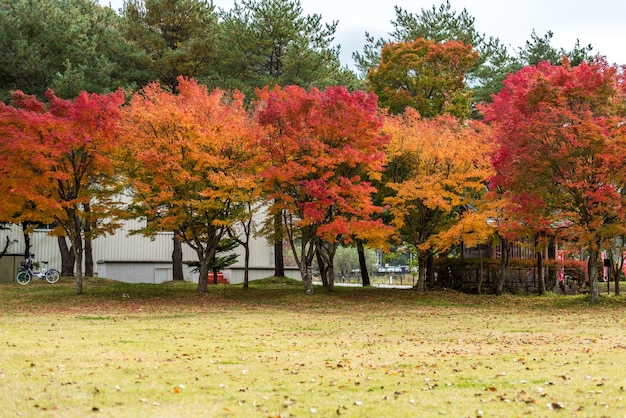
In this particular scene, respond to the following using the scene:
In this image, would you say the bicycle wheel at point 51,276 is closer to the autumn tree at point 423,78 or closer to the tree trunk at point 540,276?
the autumn tree at point 423,78

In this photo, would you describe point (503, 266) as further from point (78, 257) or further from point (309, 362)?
point (309, 362)

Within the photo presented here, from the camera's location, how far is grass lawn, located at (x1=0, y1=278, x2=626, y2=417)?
6.54 m

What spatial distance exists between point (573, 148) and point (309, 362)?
13.0 metres

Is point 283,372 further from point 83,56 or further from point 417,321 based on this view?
point 83,56

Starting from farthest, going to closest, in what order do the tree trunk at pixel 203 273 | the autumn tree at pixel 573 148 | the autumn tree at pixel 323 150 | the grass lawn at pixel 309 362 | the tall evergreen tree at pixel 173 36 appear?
1. the tall evergreen tree at pixel 173 36
2. the tree trunk at pixel 203 273
3. the autumn tree at pixel 323 150
4. the autumn tree at pixel 573 148
5. the grass lawn at pixel 309 362

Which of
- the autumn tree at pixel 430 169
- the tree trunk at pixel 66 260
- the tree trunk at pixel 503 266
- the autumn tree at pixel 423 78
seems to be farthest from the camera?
the autumn tree at pixel 423 78

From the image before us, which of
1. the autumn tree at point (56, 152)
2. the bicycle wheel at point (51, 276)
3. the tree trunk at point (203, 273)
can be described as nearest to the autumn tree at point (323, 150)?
the tree trunk at point (203, 273)

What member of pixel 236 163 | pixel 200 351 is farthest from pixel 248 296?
pixel 200 351

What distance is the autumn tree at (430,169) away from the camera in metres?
22.9

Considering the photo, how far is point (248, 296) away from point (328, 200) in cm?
516

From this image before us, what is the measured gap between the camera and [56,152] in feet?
65.6

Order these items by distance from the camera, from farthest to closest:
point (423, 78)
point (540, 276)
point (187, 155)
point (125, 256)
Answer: point (125, 256) < point (423, 78) < point (540, 276) < point (187, 155)

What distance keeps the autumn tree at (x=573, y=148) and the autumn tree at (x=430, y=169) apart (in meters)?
2.43

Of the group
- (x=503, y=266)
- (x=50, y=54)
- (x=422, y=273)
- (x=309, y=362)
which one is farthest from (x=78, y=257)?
(x=503, y=266)
